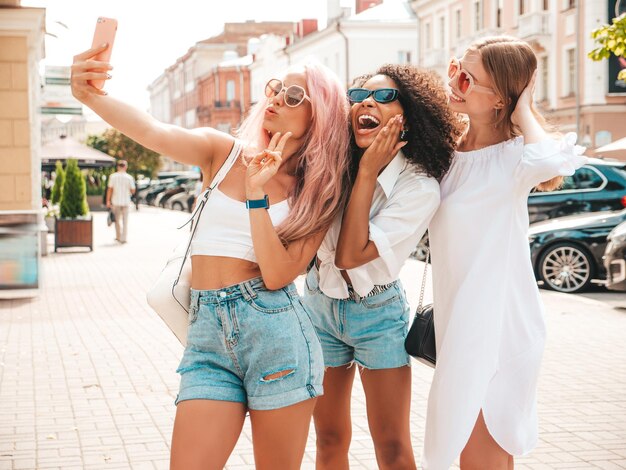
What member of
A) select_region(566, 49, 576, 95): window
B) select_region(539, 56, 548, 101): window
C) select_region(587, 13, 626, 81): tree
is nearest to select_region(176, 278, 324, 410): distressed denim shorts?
select_region(587, 13, 626, 81): tree

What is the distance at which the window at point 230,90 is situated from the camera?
8819 centimetres

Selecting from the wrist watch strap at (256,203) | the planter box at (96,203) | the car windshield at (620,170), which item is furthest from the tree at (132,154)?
the wrist watch strap at (256,203)

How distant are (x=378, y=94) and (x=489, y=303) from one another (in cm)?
76

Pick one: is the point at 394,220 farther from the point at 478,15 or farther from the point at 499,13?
the point at 478,15

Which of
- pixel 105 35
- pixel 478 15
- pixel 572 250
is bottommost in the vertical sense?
pixel 572 250

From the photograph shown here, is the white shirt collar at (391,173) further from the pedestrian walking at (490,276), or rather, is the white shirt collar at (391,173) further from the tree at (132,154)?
the tree at (132,154)

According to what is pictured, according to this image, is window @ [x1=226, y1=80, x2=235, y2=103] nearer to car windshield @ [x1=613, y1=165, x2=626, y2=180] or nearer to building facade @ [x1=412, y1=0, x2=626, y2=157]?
building facade @ [x1=412, y1=0, x2=626, y2=157]

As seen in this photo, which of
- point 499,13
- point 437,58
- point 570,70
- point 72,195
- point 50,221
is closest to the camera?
point 72,195

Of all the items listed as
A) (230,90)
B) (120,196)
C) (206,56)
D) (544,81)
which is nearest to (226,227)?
(120,196)

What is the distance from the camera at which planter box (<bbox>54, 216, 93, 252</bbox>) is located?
20.8 metres

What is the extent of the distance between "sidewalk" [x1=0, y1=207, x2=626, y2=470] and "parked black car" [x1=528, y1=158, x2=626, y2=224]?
8.41ft

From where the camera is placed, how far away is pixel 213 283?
2998 millimetres

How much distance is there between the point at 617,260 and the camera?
11.1 m

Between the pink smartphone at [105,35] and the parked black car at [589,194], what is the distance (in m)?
12.5
